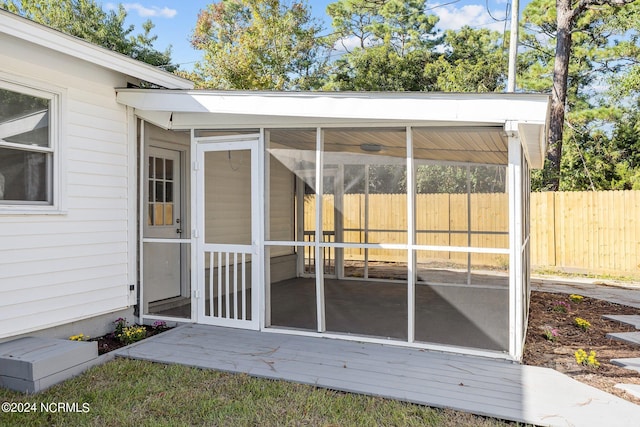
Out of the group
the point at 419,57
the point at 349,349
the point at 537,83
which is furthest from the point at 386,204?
the point at 419,57

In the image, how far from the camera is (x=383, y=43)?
60.3ft

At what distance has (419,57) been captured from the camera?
55.2 feet

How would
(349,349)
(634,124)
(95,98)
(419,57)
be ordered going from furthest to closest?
(419,57)
(634,124)
(95,98)
(349,349)

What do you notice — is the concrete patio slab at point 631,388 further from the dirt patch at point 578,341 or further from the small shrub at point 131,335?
the small shrub at point 131,335

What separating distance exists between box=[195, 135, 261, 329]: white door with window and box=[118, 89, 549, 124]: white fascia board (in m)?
0.45

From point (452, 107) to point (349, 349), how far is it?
2.29 m

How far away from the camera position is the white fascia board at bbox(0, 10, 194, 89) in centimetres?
357

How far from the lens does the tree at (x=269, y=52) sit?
14258 mm

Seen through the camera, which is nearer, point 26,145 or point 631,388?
point 631,388

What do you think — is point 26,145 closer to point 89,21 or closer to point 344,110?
point 344,110

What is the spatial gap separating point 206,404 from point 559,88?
12808mm

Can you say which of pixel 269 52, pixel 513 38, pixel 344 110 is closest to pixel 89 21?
pixel 269 52

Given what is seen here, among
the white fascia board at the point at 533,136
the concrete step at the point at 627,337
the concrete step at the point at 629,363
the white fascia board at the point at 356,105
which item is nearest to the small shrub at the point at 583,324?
the concrete step at the point at 627,337

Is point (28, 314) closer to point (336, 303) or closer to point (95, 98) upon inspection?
point (95, 98)
